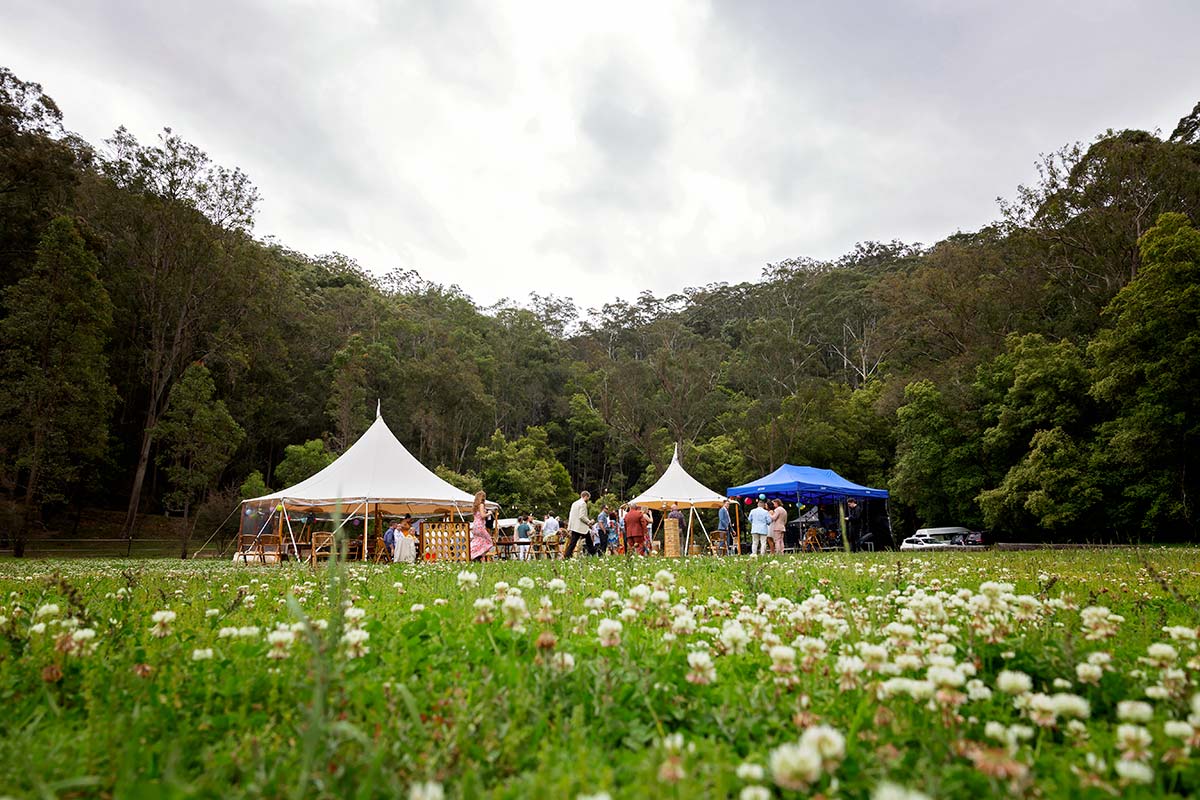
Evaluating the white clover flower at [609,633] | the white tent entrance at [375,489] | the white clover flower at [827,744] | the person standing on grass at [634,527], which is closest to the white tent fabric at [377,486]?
the white tent entrance at [375,489]

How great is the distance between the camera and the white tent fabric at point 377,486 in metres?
16.5

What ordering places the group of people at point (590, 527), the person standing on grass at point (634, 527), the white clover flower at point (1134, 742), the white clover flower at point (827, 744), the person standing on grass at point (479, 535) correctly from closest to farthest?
the white clover flower at point (827, 744)
the white clover flower at point (1134, 742)
the group of people at point (590, 527)
the person standing on grass at point (634, 527)
the person standing on grass at point (479, 535)

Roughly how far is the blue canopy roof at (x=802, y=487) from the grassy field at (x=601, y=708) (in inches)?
678

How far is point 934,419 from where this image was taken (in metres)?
26.1

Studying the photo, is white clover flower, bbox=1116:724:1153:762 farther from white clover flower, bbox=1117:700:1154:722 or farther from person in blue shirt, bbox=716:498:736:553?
person in blue shirt, bbox=716:498:736:553

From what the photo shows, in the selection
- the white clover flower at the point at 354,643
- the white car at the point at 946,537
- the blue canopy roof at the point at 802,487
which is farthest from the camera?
the white car at the point at 946,537

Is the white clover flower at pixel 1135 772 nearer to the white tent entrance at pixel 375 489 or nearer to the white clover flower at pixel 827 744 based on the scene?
the white clover flower at pixel 827 744

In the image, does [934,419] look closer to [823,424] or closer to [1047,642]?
[823,424]

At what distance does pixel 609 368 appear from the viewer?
43.0 m

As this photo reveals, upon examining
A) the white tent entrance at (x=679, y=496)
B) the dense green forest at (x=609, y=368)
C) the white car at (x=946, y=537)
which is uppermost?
the dense green forest at (x=609, y=368)

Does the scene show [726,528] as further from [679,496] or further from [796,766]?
[796,766]

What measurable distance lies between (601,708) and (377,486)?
629 inches

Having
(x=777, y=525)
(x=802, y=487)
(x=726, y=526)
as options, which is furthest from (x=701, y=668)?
(x=726, y=526)

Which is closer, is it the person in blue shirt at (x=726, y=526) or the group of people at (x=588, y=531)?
the group of people at (x=588, y=531)
